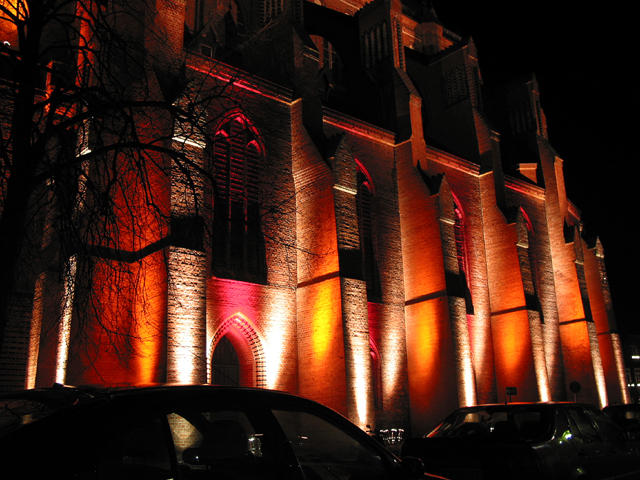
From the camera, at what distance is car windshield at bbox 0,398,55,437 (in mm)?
2285

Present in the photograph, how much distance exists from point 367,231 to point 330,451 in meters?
15.8

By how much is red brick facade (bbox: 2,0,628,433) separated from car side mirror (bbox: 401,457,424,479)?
6.12m

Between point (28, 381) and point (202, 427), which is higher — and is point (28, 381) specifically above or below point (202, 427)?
above

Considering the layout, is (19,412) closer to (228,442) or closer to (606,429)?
(228,442)

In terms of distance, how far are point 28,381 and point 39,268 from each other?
7.96ft

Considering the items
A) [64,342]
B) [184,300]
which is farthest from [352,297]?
[64,342]

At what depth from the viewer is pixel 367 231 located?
1892 centimetres

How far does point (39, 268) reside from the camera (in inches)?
494

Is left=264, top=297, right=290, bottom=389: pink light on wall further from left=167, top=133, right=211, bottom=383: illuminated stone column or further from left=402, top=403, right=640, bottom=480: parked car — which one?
left=402, top=403, right=640, bottom=480: parked car

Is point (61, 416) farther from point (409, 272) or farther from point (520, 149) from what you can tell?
point (520, 149)

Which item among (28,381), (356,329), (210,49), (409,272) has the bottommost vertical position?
(28,381)

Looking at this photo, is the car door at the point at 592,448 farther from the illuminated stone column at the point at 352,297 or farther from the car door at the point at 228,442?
the illuminated stone column at the point at 352,297

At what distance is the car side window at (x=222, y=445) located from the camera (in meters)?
2.61

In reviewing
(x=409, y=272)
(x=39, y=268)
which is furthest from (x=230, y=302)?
(x=409, y=272)
